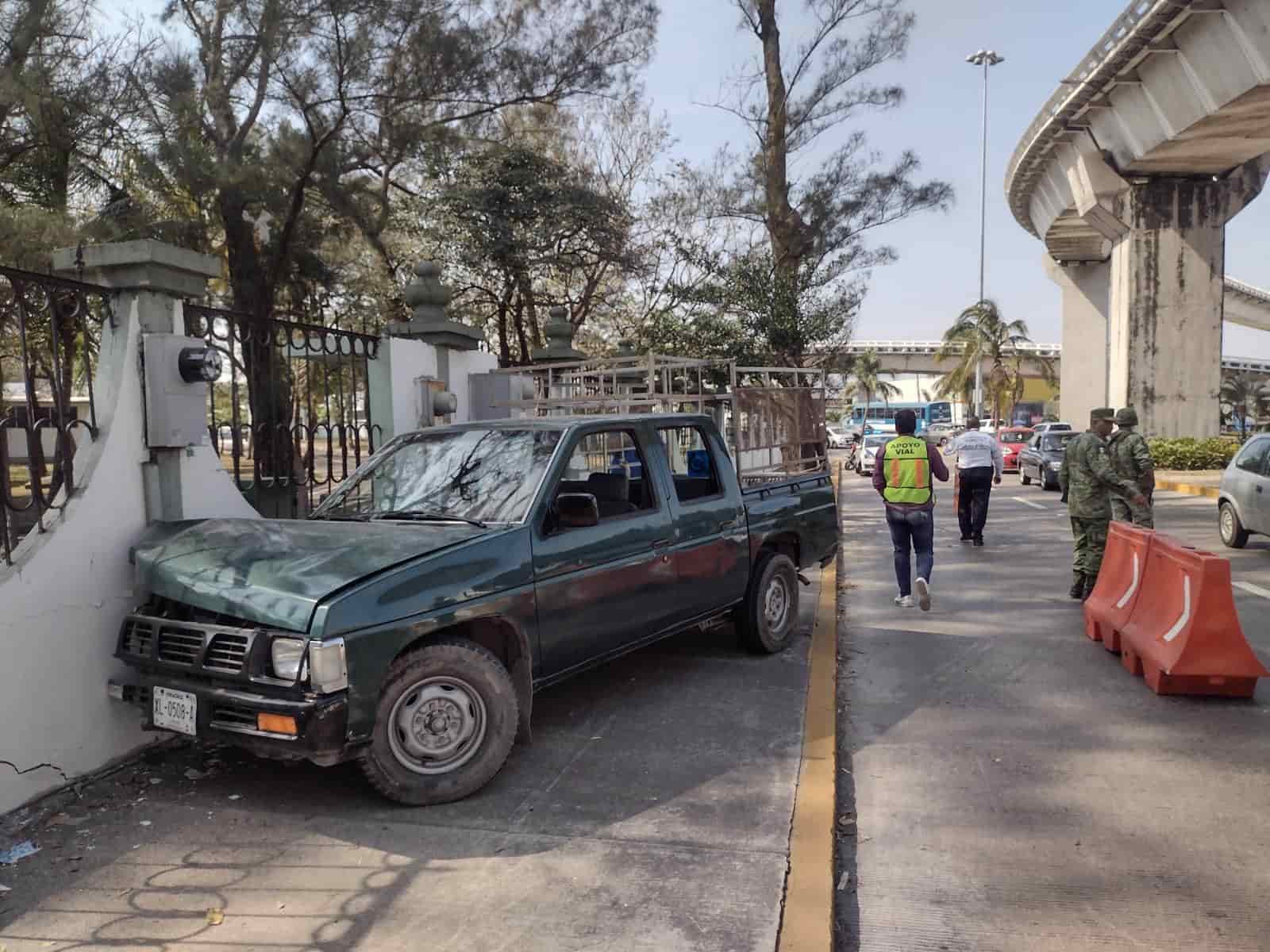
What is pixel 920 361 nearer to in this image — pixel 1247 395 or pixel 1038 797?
pixel 1247 395

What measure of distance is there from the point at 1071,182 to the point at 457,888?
2898cm

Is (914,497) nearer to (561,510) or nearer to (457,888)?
(561,510)

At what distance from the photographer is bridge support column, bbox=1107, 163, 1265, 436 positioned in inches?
983

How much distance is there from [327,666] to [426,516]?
1.25 metres

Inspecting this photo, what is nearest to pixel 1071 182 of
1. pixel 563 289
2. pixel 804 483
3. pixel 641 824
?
pixel 563 289

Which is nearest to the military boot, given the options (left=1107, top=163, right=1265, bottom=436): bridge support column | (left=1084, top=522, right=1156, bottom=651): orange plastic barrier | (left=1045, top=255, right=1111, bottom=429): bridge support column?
(left=1084, top=522, right=1156, bottom=651): orange plastic barrier

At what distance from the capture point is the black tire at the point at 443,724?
3.91 metres

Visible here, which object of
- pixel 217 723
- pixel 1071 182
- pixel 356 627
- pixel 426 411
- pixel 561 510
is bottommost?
pixel 217 723

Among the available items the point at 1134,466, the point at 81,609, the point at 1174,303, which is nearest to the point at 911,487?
the point at 1134,466

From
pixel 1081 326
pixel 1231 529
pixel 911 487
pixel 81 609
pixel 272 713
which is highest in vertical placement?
pixel 1081 326

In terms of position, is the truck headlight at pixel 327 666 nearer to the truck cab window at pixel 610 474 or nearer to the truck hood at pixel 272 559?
the truck hood at pixel 272 559

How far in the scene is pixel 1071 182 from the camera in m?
27.4

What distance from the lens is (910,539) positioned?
28.0 feet

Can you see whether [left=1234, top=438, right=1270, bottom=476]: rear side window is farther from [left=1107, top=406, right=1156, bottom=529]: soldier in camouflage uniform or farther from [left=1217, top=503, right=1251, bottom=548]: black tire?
[left=1107, top=406, right=1156, bottom=529]: soldier in camouflage uniform
